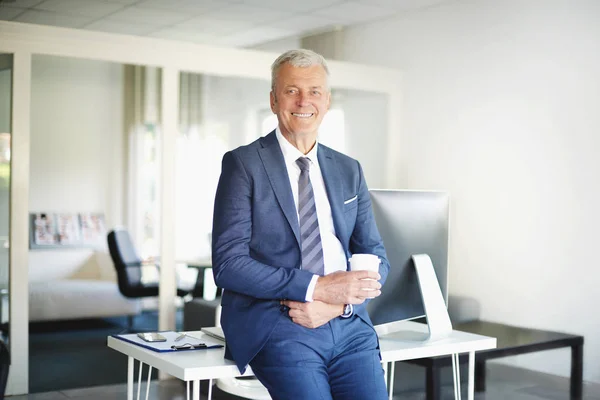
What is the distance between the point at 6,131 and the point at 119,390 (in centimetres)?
170

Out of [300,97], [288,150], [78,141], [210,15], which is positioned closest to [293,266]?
[288,150]

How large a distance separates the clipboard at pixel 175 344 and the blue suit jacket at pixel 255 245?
0.19 m

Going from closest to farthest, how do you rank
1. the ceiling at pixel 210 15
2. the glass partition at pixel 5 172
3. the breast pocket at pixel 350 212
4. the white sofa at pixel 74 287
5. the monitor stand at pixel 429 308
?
the breast pocket at pixel 350 212
the monitor stand at pixel 429 308
the glass partition at pixel 5 172
the ceiling at pixel 210 15
the white sofa at pixel 74 287

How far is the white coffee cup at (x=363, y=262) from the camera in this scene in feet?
6.93

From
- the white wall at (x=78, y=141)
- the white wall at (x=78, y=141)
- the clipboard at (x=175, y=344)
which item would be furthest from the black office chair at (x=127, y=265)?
the clipboard at (x=175, y=344)

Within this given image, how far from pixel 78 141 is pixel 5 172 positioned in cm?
377

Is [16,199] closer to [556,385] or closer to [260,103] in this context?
[260,103]

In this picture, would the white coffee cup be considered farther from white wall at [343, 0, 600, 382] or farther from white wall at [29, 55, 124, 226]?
white wall at [29, 55, 124, 226]

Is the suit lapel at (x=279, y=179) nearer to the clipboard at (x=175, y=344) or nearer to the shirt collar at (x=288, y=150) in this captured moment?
the shirt collar at (x=288, y=150)

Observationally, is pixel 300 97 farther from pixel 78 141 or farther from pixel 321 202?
pixel 78 141

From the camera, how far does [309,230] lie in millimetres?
2121

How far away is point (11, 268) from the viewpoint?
4598 mm

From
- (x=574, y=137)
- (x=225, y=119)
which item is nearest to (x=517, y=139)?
(x=574, y=137)

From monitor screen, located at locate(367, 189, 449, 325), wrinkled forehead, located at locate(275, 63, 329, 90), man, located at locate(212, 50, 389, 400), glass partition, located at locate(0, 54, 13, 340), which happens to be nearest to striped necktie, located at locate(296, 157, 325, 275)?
man, located at locate(212, 50, 389, 400)
